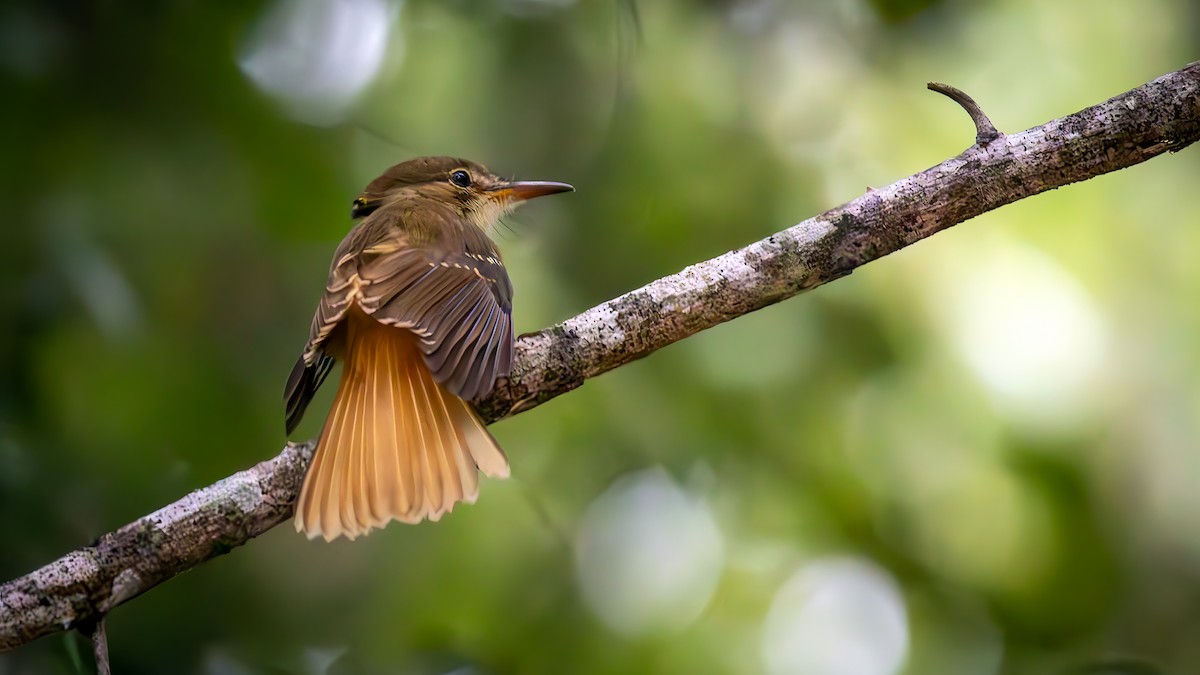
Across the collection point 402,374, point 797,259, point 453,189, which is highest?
point 453,189

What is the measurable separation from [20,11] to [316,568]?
6.68 feet

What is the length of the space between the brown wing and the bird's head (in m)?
0.51

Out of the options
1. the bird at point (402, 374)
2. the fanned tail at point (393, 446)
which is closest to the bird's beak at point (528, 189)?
the bird at point (402, 374)

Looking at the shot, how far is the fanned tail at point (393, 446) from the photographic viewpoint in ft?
8.25

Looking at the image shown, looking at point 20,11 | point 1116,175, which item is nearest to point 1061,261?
point 1116,175

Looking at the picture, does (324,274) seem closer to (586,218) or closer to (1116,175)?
(586,218)

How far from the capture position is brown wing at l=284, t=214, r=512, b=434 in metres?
2.54

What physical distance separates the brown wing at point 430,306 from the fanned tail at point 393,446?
108mm

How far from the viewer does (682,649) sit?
3260mm

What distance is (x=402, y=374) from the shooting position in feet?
9.30

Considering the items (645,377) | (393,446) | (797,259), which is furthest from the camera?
(645,377)

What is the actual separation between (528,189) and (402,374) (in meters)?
1.10

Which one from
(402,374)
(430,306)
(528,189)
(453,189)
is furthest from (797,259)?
(453,189)

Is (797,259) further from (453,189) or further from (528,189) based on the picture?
(453,189)
